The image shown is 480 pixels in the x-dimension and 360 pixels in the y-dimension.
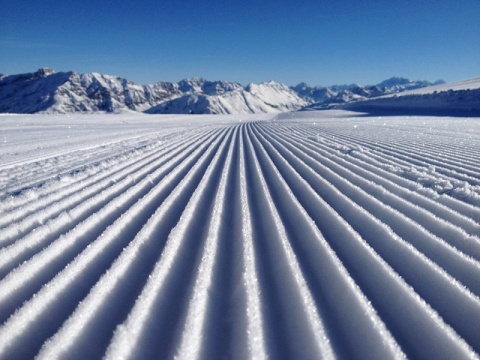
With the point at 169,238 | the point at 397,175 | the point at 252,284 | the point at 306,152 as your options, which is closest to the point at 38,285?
the point at 169,238

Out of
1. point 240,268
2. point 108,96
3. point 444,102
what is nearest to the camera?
point 240,268

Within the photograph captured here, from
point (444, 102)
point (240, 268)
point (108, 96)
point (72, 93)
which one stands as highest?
point (72, 93)

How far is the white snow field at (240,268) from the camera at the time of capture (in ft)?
4.24

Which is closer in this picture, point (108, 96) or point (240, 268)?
point (240, 268)

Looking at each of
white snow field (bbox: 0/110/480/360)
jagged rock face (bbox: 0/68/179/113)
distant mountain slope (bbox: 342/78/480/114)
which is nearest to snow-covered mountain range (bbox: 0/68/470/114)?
jagged rock face (bbox: 0/68/179/113)

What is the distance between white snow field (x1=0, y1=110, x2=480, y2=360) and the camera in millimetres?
1293

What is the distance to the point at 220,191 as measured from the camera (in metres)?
3.21

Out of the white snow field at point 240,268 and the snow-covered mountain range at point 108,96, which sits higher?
the snow-covered mountain range at point 108,96

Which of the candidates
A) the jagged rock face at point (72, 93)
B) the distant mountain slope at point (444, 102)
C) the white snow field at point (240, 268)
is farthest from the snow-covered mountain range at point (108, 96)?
the white snow field at point (240, 268)

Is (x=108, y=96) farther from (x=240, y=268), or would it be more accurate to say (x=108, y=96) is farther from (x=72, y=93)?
(x=240, y=268)

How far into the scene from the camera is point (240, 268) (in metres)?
1.81

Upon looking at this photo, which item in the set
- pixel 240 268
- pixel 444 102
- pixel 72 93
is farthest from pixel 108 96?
pixel 240 268

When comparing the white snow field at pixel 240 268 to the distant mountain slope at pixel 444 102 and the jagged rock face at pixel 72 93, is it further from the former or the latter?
the jagged rock face at pixel 72 93

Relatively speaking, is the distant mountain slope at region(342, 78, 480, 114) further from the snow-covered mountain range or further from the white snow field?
the snow-covered mountain range
